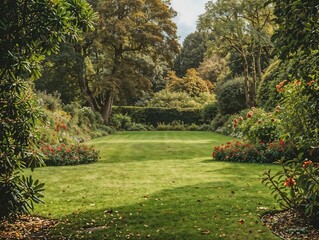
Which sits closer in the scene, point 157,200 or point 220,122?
point 157,200

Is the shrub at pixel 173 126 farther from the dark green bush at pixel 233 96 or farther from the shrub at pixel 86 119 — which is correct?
the shrub at pixel 86 119

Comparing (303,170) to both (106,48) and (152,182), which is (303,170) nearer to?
(152,182)

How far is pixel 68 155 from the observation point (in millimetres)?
11055

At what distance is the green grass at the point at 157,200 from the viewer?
4.86 metres

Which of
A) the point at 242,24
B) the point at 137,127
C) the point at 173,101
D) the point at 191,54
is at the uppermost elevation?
the point at 191,54

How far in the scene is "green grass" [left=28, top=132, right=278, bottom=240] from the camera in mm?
4855

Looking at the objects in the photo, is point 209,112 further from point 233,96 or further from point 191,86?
point 191,86

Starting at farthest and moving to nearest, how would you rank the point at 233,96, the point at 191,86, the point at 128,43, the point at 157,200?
the point at 191,86
the point at 128,43
the point at 233,96
the point at 157,200

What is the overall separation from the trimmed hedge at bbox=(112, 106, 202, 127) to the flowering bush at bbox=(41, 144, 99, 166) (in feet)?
74.2

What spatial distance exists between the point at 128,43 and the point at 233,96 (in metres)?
9.49

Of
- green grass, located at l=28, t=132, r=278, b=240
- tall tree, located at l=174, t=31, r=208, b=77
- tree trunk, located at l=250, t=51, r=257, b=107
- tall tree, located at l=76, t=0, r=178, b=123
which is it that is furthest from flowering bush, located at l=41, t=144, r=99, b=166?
tall tree, located at l=174, t=31, r=208, b=77

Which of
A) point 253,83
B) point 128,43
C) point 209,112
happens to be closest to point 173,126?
point 209,112

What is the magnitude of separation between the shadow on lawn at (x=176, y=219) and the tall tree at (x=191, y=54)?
52.1 metres

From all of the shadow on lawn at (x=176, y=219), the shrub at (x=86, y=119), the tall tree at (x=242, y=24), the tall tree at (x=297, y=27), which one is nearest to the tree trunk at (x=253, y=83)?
the tall tree at (x=242, y=24)
